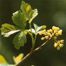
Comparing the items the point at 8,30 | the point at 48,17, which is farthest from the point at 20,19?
the point at 48,17

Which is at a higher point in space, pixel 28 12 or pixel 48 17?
pixel 48 17

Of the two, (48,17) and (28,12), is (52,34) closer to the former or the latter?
(28,12)

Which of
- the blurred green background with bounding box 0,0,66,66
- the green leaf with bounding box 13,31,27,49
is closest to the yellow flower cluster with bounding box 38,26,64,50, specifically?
the green leaf with bounding box 13,31,27,49

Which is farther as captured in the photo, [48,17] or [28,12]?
[48,17]

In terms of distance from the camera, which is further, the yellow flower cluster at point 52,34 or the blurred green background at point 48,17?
the blurred green background at point 48,17

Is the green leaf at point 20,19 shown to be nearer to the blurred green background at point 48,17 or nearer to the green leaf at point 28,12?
the green leaf at point 28,12

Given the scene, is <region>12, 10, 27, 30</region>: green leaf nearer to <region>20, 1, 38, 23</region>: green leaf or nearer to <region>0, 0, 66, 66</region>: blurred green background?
<region>20, 1, 38, 23</region>: green leaf

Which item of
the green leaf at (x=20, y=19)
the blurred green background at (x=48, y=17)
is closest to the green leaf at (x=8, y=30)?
the green leaf at (x=20, y=19)

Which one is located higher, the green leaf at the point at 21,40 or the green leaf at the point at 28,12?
the green leaf at the point at 28,12

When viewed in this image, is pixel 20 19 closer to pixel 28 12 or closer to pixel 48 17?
pixel 28 12
